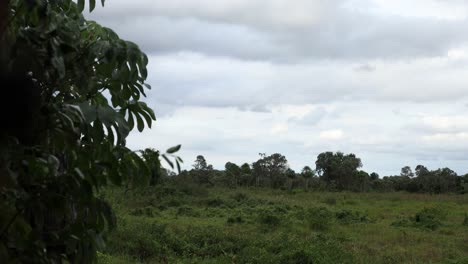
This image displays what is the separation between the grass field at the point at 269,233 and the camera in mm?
8094

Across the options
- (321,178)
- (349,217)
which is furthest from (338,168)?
(349,217)

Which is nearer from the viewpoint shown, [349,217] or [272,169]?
[349,217]

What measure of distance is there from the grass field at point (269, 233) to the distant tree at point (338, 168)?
1009 cm

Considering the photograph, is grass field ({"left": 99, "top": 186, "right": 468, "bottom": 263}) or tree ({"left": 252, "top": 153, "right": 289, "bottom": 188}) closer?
grass field ({"left": 99, "top": 186, "right": 468, "bottom": 263})

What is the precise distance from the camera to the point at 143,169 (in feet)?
4.96

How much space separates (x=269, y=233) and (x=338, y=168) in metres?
18.6

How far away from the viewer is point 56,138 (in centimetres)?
141

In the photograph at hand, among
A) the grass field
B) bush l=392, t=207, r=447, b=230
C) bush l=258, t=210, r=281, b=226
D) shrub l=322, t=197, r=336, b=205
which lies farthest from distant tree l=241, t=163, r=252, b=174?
bush l=258, t=210, r=281, b=226

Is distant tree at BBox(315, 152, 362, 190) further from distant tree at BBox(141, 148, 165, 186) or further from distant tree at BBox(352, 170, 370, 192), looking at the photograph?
distant tree at BBox(141, 148, 165, 186)

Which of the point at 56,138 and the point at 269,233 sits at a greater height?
the point at 56,138

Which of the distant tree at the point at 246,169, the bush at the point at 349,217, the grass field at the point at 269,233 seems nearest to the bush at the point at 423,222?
the grass field at the point at 269,233

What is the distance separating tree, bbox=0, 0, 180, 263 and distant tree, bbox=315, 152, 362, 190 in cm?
2648

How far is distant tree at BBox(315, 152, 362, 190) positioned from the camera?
91.8 ft

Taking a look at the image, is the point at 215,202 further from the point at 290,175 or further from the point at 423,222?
the point at 290,175
